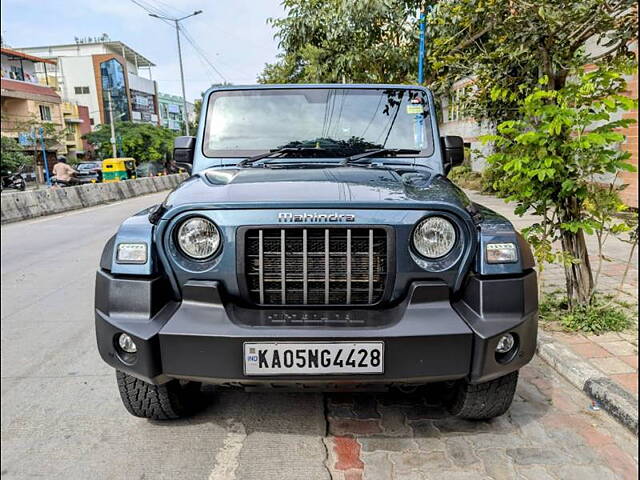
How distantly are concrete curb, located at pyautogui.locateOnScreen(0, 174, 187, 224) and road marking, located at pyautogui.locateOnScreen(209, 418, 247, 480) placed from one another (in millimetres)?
6659

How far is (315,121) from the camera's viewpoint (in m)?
3.69

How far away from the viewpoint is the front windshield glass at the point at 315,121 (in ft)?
11.8

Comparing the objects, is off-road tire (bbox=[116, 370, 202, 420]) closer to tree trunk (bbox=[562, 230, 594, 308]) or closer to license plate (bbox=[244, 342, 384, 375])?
license plate (bbox=[244, 342, 384, 375])

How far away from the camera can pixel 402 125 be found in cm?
369

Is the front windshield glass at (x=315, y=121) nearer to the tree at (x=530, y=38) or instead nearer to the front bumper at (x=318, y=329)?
the tree at (x=530, y=38)

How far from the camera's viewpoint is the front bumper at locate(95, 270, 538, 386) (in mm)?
2184

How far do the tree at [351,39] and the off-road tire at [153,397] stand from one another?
8632 mm

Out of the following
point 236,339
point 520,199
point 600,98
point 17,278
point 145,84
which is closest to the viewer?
point 236,339

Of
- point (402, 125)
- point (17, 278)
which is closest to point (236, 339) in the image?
point (402, 125)

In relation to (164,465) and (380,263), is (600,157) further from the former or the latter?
(164,465)

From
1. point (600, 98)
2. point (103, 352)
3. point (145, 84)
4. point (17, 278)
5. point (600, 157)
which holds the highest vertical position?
point (145, 84)

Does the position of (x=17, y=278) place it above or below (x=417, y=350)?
below

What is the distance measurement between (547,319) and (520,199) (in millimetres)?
1104

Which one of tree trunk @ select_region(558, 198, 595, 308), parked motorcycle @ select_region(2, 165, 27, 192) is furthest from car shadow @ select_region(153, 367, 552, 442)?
parked motorcycle @ select_region(2, 165, 27, 192)
